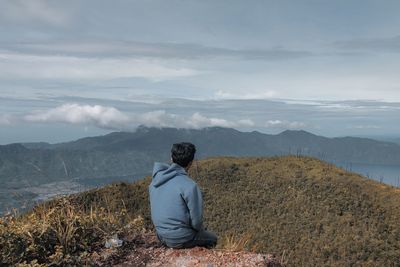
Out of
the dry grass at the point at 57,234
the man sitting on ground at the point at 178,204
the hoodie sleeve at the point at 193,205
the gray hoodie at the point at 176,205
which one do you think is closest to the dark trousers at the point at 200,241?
the man sitting on ground at the point at 178,204

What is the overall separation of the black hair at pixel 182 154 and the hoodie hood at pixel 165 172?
0.12 metres

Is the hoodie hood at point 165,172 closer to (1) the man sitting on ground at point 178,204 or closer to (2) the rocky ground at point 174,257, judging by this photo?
(1) the man sitting on ground at point 178,204

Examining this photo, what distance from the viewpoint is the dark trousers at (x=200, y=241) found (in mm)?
8625

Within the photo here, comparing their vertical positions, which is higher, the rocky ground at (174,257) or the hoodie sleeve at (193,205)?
the hoodie sleeve at (193,205)

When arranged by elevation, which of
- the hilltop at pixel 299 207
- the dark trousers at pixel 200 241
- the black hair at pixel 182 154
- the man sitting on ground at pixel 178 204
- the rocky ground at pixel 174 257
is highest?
the black hair at pixel 182 154

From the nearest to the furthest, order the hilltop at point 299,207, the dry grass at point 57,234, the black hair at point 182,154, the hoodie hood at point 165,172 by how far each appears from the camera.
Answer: the dry grass at point 57,234 → the hoodie hood at point 165,172 → the black hair at point 182,154 → the hilltop at point 299,207

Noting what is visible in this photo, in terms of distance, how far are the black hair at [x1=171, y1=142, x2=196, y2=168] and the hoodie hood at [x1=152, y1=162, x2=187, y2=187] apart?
121 mm

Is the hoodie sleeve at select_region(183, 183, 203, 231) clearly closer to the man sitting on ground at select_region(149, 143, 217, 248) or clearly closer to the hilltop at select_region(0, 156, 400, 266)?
the man sitting on ground at select_region(149, 143, 217, 248)

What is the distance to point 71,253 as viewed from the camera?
27.6 feet

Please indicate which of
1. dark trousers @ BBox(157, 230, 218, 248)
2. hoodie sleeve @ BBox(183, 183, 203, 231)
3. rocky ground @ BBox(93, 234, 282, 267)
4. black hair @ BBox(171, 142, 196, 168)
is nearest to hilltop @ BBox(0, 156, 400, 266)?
rocky ground @ BBox(93, 234, 282, 267)

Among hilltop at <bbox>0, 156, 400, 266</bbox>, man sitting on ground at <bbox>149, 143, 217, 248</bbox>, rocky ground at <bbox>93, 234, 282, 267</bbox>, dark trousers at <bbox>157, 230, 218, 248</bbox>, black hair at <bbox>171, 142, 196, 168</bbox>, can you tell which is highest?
black hair at <bbox>171, 142, 196, 168</bbox>

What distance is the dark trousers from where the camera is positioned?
28.3 ft

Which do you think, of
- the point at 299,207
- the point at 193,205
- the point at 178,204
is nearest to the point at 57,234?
the point at 178,204

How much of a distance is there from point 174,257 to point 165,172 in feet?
5.38
